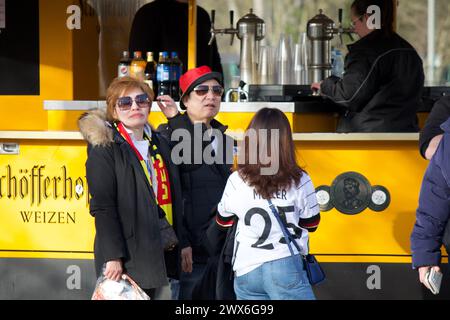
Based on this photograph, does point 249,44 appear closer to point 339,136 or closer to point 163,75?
point 163,75

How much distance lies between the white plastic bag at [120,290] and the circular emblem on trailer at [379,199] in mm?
1925

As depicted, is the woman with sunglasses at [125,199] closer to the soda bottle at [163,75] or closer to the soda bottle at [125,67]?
the soda bottle at [163,75]

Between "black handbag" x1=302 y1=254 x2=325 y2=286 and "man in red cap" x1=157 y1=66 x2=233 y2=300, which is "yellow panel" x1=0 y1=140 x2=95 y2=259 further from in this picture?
"black handbag" x1=302 y1=254 x2=325 y2=286

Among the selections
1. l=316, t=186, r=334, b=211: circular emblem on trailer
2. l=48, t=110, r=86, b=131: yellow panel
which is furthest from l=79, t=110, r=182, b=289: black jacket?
l=48, t=110, r=86, b=131: yellow panel

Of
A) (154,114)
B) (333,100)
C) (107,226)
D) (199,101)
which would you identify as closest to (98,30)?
(154,114)

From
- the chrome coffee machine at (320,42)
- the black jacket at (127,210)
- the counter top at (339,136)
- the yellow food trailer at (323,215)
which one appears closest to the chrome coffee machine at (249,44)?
the chrome coffee machine at (320,42)

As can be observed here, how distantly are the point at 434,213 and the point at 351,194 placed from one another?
1.63m

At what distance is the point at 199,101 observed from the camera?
6.29m

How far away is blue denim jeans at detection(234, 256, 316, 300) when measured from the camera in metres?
5.36

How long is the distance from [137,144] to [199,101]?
60 cm

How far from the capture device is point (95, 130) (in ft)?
18.8

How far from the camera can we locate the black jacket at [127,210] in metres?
5.61

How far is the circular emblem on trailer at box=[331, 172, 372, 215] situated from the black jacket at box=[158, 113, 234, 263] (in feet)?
3.36
